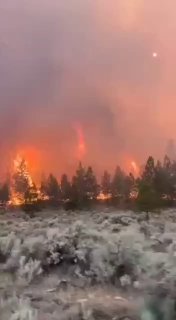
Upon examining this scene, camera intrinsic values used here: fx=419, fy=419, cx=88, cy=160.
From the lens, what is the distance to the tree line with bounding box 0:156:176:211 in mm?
9617

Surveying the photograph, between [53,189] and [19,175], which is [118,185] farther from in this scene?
[19,175]

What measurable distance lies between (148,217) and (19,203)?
303 cm

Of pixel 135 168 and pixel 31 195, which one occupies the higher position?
pixel 135 168

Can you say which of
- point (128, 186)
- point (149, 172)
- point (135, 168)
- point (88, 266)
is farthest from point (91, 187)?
point (88, 266)

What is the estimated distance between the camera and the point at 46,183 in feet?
33.1

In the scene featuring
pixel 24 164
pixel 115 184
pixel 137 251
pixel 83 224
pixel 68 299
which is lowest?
pixel 68 299

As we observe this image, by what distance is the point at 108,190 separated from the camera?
9.77m

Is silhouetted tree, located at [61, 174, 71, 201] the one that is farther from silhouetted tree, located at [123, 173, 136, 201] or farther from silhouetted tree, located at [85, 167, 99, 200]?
silhouetted tree, located at [123, 173, 136, 201]

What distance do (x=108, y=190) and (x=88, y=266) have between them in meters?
2.32

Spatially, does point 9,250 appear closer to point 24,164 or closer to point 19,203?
point 19,203

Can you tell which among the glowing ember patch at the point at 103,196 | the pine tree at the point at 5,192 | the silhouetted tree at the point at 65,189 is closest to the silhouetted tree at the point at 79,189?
the silhouetted tree at the point at 65,189

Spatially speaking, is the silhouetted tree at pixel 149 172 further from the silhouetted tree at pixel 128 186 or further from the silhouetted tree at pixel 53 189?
the silhouetted tree at pixel 53 189

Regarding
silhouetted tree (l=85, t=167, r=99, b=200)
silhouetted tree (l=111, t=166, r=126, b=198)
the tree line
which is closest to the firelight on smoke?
the tree line

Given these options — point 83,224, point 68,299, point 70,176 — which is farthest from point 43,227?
point 68,299
